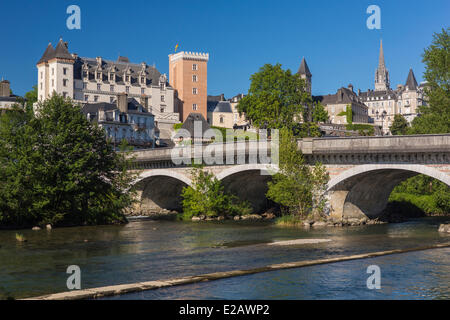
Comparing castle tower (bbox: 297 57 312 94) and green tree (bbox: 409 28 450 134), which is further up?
castle tower (bbox: 297 57 312 94)

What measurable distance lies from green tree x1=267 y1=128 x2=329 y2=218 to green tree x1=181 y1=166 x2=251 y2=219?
6141 mm

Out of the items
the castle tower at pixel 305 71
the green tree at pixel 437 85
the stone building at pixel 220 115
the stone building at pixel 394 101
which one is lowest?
the green tree at pixel 437 85

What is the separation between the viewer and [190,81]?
114812 millimetres

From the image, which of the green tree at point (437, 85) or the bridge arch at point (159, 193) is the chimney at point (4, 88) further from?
the green tree at point (437, 85)

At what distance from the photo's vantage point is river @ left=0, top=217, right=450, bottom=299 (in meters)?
15.4

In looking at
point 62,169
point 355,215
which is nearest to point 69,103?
point 62,169

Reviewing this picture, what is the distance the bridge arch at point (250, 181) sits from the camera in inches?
1551

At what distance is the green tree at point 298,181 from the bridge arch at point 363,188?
2.58 feet

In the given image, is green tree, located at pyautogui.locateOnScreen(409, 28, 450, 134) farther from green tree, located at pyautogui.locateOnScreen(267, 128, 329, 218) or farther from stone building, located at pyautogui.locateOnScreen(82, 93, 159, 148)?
stone building, located at pyautogui.locateOnScreen(82, 93, 159, 148)

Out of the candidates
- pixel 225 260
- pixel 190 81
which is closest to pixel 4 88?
pixel 190 81

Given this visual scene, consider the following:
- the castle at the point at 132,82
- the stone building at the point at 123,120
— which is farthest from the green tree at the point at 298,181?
the castle at the point at 132,82

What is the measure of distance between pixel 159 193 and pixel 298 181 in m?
20.0

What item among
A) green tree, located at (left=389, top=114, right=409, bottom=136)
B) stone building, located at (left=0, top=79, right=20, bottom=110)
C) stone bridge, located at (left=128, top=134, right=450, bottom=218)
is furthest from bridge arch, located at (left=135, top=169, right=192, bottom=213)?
stone building, located at (left=0, top=79, right=20, bottom=110)
